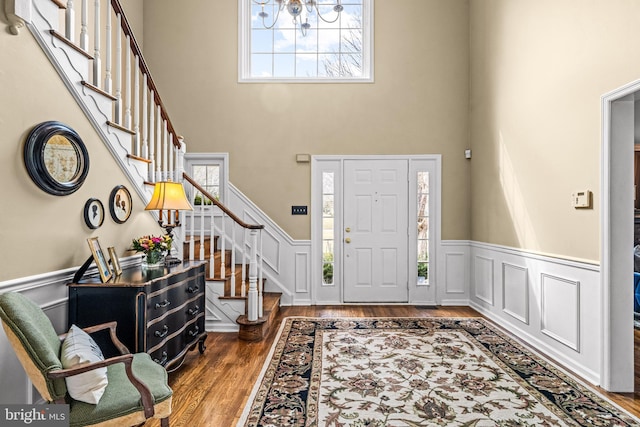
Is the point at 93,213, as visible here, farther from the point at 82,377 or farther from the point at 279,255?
the point at 279,255

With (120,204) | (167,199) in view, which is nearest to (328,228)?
(167,199)

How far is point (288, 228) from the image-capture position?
5.30 m

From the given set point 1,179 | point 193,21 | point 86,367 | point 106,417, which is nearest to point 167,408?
point 106,417

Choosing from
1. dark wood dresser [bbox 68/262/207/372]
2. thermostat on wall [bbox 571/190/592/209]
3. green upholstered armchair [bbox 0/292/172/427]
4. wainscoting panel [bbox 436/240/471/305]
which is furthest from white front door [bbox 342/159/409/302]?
green upholstered armchair [bbox 0/292/172/427]

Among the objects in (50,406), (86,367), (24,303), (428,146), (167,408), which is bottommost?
(167,408)

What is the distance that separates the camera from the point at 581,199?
3021mm

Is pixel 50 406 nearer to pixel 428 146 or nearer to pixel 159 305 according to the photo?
pixel 159 305

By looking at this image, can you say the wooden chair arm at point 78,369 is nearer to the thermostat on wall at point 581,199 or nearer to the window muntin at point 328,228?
the thermostat on wall at point 581,199

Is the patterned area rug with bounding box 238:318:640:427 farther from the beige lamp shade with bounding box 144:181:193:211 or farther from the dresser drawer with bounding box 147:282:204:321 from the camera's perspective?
the beige lamp shade with bounding box 144:181:193:211

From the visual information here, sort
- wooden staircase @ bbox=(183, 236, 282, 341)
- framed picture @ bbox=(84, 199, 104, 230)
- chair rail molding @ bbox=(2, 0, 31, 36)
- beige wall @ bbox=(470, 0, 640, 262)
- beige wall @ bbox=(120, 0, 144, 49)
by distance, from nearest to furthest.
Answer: chair rail molding @ bbox=(2, 0, 31, 36)
framed picture @ bbox=(84, 199, 104, 230)
beige wall @ bbox=(470, 0, 640, 262)
wooden staircase @ bbox=(183, 236, 282, 341)
beige wall @ bbox=(120, 0, 144, 49)

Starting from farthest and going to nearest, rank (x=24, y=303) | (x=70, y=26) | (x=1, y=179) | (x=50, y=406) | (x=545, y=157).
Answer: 1. (x=545, y=157)
2. (x=70, y=26)
3. (x=1, y=179)
4. (x=24, y=303)
5. (x=50, y=406)

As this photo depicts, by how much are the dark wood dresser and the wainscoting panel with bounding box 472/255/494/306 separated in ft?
11.7

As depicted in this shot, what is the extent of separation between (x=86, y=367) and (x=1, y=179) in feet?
3.63
